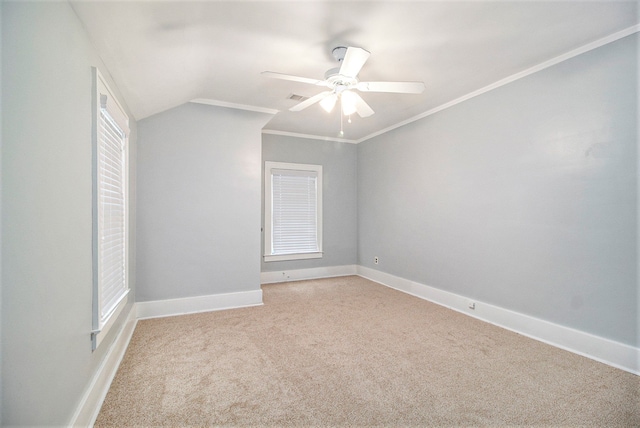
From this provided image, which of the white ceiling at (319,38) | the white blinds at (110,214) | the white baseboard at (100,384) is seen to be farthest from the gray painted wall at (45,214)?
the white ceiling at (319,38)

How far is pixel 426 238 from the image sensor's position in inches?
172

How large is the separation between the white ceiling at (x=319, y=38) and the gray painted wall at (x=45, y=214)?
42 cm

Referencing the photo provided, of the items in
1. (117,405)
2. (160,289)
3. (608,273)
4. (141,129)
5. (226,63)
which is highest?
(226,63)

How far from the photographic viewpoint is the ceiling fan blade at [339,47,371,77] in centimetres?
213

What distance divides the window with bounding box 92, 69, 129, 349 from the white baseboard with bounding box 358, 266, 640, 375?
3.52 meters

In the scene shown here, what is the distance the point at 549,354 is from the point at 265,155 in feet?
14.4

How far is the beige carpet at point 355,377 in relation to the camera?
1888 millimetres

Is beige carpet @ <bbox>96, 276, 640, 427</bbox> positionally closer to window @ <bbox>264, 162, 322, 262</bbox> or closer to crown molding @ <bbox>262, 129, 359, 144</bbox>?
window @ <bbox>264, 162, 322, 262</bbox>

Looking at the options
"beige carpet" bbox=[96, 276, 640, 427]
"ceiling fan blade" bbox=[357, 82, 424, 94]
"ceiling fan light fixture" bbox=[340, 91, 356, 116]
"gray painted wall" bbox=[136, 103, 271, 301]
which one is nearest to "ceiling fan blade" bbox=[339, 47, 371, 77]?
"ceiling fan blade" bbox=[357, 82, 424, 94]

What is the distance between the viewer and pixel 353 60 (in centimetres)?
223

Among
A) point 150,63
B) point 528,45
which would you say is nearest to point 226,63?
point 150,63

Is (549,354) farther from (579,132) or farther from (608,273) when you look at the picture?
(579,132)

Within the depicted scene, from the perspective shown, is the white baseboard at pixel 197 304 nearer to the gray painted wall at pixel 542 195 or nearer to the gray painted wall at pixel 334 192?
the gray painted wall at pixel 334 192

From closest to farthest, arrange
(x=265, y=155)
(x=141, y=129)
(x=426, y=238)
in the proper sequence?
(x=141, y=129) < (x=426, y=238) < (x=265, y=155)
